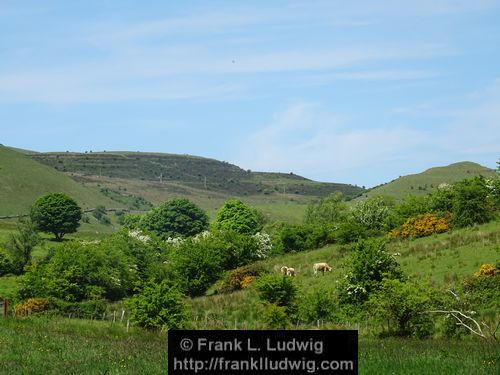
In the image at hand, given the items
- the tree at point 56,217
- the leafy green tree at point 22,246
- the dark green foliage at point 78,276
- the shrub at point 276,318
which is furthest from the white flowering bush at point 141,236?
the shrub at point 276,318

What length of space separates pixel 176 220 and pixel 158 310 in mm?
109181

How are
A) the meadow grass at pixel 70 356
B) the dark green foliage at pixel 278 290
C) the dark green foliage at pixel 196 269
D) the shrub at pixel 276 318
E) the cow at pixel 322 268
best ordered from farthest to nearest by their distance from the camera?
the dark green foliage at pixel 196 269, the cow at pixel 322 268, the dark green foliage at pixel 278 290, the shrub at pixel 276 318, the meadow grass at pixel 70 356

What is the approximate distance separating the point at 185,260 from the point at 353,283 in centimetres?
2742

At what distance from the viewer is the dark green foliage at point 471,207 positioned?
67.1 metres

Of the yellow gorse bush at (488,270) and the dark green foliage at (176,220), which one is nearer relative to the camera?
the yellow gorse bush at (488,270)

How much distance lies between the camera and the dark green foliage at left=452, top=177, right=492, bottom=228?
6706cm

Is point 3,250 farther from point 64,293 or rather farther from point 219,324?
point 219,324

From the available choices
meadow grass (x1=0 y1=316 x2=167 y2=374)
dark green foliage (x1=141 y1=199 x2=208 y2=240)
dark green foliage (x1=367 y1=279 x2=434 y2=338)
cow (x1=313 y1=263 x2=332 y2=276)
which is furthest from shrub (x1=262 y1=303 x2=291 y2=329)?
dark green foliage (x1=141 y1=199 x2=208 y2=240)

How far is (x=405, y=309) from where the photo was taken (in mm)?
36062

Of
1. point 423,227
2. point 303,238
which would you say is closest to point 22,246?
point 303,238

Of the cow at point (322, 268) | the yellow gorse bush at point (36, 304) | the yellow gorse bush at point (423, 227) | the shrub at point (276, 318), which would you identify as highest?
the yellow gorse bush at point (423, 227)

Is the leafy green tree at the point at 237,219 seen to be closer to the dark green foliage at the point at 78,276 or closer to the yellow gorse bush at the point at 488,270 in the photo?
the dark green foliage at the point at 78,276

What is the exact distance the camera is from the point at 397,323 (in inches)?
1471

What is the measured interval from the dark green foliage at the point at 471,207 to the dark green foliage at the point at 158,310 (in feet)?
113
